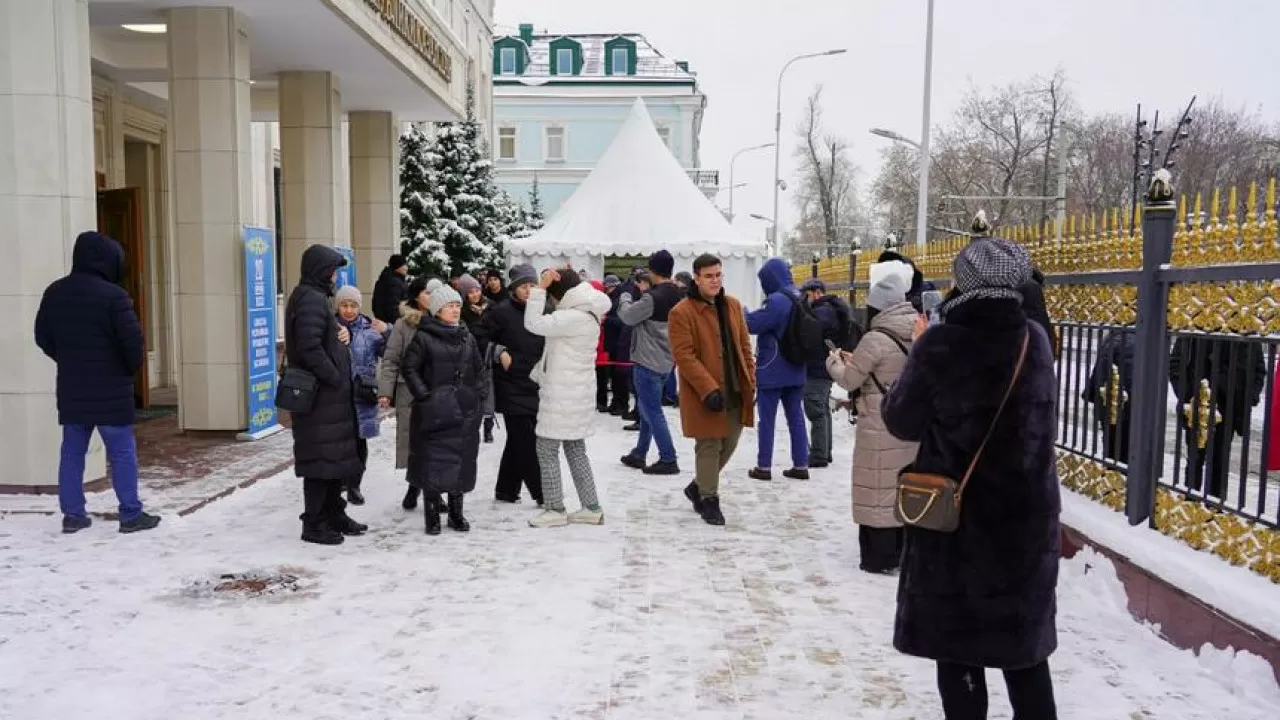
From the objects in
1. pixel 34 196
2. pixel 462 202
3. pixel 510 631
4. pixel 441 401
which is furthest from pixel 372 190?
pixel 510 631

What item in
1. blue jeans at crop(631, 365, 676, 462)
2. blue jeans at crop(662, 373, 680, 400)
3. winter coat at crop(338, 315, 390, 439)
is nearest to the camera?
winter coat at crop(338, 315, 390, 439)

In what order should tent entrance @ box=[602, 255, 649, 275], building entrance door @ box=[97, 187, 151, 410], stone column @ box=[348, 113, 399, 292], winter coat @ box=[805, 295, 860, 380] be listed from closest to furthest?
winter coat @ box=[805, 295, 860, 380]
building entrance door @ box=[97, 187, 151, 410]
stone column @ box=[348, 113, 399, 292]
tent entrance @ box=[602, 255, 649, 275]

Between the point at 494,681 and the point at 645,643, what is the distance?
84 cm

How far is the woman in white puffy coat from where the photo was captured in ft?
23.4

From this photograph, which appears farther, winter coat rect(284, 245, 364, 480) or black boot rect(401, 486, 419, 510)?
black boot rect(401, 486, 419, 510)

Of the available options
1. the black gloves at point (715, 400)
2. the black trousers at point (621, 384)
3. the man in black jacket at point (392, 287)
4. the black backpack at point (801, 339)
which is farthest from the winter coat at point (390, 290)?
the black gloves at point (715, 400)

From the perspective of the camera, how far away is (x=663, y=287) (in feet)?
32.3

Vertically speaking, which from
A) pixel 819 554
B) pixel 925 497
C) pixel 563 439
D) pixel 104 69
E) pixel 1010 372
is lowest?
pixel 819 554

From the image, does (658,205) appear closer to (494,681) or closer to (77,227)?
(77,227)

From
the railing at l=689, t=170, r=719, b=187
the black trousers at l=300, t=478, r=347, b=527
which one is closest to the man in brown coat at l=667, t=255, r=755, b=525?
the black trousers at l=300, t=478, r=347, b=527

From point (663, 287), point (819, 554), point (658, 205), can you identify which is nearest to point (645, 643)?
point (819, 554)

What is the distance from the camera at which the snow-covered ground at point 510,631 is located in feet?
13.9

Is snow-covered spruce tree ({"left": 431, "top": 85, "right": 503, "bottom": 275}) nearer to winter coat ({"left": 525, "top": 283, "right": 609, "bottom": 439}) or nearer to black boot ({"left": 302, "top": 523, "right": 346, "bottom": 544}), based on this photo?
winter coat ({"left": 525, "top": 283, "right": 609, "bottom": 439})

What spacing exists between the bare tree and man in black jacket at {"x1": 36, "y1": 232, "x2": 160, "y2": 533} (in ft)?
163
